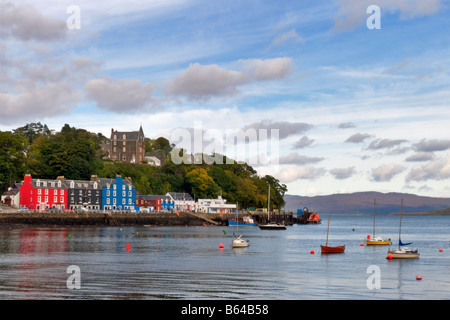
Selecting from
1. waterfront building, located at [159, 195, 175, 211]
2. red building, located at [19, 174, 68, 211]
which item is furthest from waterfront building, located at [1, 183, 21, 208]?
waterfront building, located at [159, 195, 175, 211]

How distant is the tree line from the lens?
12300cm

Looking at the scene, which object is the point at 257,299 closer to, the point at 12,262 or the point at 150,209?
the point at 12,262

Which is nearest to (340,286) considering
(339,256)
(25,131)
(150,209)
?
(339,256)

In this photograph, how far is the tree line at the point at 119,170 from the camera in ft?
404

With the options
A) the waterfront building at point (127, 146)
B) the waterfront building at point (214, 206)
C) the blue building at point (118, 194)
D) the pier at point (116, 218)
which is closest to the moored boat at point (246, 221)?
the pier at point (116, 218)

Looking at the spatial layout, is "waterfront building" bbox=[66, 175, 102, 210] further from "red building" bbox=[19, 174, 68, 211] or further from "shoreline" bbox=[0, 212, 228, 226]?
"shoreline" bbox=[0, 212, 228, 226]

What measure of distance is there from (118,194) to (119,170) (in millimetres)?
15214

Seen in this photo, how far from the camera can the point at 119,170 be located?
472 ft

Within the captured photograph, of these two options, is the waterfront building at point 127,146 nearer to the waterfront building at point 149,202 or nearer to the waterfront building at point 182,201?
the waterfront building at point 182,201

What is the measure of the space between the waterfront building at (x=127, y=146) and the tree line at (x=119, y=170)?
4.81m

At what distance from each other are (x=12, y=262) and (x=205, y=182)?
107064mm

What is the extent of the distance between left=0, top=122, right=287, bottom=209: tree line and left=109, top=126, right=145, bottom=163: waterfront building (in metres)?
4.81

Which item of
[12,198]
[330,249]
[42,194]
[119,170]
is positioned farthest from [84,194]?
[330,249]
